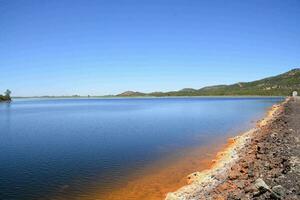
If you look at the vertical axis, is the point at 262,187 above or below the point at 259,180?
below

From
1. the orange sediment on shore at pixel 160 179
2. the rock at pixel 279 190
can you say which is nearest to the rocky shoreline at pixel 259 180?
the rock at pixel 279 190

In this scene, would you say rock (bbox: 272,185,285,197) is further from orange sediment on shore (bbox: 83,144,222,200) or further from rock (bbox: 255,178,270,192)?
orange sediment on shore (bbox: 83,144,222,200)

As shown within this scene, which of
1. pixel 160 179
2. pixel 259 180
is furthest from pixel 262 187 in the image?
pixel 160 179

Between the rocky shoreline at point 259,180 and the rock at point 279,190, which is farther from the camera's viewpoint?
the rocky shoreline at point 259,180

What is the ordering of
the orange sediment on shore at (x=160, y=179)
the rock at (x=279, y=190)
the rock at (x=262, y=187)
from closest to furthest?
the rock at (x=279, y=190), the rock at (x=262, y=187), the orange sediment on shore at (x=160, y=179)

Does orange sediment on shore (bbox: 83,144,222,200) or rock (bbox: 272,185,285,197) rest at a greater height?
rock (bbox: 272,185,285,197)

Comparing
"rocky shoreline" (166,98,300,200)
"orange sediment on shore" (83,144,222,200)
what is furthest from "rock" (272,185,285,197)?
"orange sediment on shore" (83,144,222,200)

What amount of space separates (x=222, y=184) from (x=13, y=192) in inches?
505

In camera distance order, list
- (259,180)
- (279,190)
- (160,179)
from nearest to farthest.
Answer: (279,190), (259,180), (160,179)

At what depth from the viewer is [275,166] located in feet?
48.8

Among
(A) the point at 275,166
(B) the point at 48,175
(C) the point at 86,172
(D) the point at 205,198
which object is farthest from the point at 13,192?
(A) the point at 275,166

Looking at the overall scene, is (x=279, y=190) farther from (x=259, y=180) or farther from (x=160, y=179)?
(x=160, y=179)

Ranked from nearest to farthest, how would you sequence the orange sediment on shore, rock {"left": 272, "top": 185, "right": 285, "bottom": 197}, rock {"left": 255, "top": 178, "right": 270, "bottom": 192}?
rock {"left": 272, "top": 185, "right": 285, "bottom": 197} → rock {"left": 255, "top": 178, "right": 270, "bottom": 192} → the orange sediment on shore

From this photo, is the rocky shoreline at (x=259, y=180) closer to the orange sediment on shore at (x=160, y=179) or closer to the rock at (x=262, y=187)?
the rock at (x=262, y=187)
